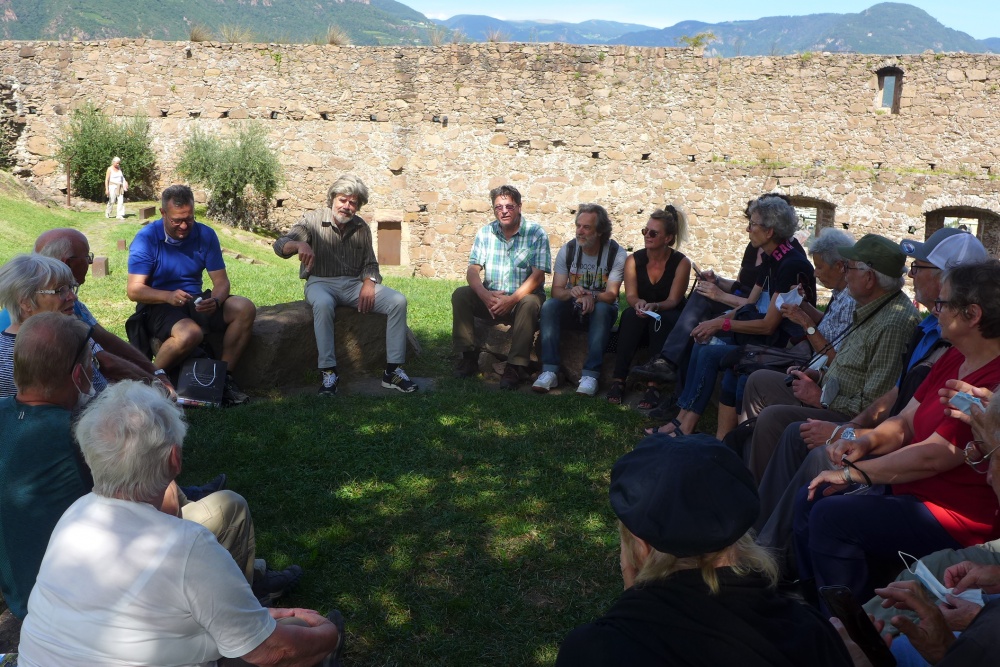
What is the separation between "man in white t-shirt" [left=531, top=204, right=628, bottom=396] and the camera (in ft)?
20.4

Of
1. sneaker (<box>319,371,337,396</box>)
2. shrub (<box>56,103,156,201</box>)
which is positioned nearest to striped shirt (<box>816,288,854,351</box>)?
sneaker (<box>319,371,337,396</box>)

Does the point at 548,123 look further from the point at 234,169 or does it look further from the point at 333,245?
the point at 333,245

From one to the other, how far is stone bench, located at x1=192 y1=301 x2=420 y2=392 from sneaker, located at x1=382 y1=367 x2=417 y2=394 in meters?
0.41

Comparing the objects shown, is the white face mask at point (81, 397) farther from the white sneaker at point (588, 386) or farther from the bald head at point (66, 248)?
the white sneaker at point (588, 386)

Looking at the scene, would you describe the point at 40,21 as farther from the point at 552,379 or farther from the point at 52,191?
the point at 552,379

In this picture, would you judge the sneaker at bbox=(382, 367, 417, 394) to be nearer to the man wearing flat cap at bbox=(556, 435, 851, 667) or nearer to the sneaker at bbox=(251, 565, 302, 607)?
the sneaker at bbox=(251, 565, 302, 607)

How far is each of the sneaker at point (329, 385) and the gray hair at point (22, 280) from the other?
91.3 inches

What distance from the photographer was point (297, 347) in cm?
628

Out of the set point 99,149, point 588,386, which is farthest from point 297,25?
point 588,386

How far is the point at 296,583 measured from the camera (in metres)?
3.48

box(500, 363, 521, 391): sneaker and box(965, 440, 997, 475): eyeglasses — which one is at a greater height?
box(965, 440, 997, 475): eyeglasses

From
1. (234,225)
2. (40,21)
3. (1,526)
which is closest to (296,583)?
(1,526)

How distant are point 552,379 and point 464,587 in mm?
2830

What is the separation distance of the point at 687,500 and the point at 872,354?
2.63m
